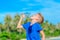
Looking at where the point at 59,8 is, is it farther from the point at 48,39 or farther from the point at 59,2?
the point at 48,39

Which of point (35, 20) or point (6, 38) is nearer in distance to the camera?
point (35, 20)

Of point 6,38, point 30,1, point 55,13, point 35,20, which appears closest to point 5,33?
point 6,38

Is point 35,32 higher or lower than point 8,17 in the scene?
lower

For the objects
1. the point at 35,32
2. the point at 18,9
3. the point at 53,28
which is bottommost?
the point at 35,32

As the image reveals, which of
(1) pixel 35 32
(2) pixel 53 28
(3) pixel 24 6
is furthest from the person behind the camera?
(2) pixel 53 28

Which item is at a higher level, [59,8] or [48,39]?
[59,8]

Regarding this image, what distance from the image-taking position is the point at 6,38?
370cm

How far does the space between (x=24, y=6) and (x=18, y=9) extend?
11 centimetres

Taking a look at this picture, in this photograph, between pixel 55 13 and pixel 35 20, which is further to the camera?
pixel 55 13

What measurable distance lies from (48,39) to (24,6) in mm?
711

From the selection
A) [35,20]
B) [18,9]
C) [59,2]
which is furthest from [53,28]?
[35,20]

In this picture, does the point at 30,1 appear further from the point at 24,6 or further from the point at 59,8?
the point at 59,8

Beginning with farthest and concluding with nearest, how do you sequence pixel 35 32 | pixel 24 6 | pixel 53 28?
pixel 53 28, pixel 24 6, pixel 35 32

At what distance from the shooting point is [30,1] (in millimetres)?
3680
